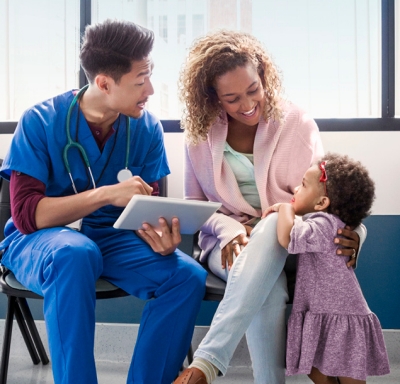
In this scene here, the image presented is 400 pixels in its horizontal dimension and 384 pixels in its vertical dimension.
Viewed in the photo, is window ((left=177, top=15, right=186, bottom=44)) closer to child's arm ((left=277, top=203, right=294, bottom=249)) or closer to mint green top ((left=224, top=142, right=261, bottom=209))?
mint green top ((left=224, top=142, right=261, bottom=209))

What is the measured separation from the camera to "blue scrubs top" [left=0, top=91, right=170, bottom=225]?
1.56 meters

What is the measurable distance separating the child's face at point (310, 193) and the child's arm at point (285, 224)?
59mm

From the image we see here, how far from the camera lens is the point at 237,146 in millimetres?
1825

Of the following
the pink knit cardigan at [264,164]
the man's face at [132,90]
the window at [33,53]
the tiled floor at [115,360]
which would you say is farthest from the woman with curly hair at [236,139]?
the window at [33,53]

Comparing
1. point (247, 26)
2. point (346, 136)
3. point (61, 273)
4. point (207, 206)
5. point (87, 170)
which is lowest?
point (61, 273)

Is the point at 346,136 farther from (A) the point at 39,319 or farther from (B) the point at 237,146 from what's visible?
(A) the point at 39,319

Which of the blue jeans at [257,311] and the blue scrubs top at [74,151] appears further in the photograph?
the blue scrubs top at [74,151]

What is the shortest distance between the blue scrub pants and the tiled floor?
0.55m

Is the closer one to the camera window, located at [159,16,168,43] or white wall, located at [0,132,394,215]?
white wall, located at [0,132,394,215]

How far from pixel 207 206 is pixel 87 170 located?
0.41 metres

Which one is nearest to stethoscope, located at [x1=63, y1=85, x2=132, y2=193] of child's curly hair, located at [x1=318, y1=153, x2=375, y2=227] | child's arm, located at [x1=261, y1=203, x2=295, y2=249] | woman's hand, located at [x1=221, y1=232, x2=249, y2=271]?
woman's hand, located at [x1=221, y1=232, x2=249, y2=271]

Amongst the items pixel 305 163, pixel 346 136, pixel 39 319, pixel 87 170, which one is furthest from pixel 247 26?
pixel 39 319

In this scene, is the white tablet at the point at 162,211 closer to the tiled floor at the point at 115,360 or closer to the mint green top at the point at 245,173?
the mint green top at the point at 245,173

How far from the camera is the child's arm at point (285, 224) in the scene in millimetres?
1437
